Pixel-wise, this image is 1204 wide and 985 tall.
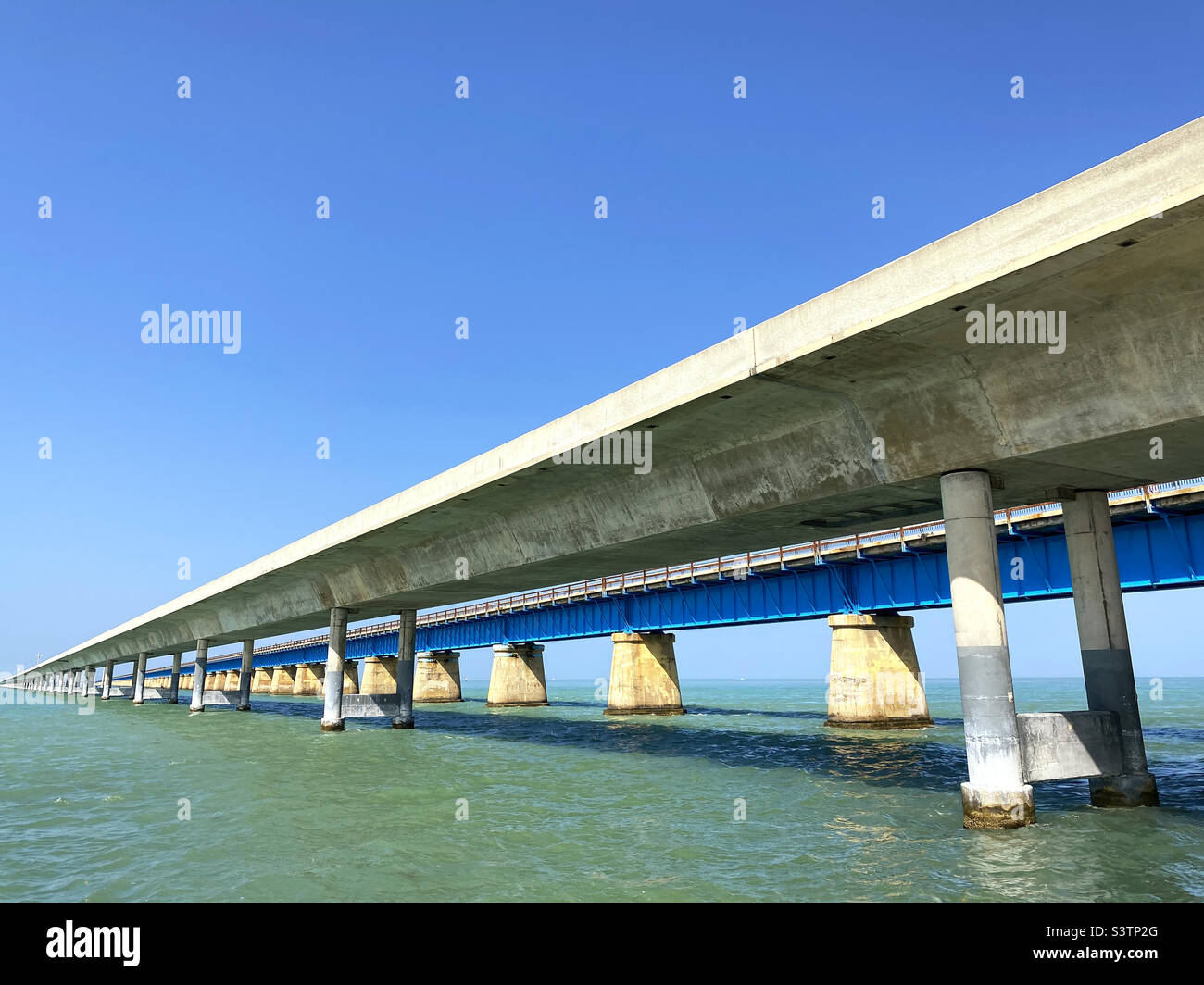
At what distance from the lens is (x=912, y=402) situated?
14.0 m

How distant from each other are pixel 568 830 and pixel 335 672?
93.2 feet

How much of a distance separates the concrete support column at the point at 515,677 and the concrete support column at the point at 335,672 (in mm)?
28855

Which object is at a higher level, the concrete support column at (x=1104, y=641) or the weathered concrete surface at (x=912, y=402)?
the weathered concrete surface at (x=912, y=402)

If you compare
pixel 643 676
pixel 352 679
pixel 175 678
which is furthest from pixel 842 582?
pixel 352 679

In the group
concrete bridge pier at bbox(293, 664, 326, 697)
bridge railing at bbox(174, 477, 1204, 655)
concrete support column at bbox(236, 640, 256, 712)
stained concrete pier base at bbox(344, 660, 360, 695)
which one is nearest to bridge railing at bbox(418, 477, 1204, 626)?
bridge railing at bbox(174, 477, 1204, 655)

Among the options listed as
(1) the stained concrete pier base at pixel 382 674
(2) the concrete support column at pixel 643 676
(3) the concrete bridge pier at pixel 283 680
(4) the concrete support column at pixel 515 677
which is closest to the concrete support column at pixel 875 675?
(2) the concrete support column at pixel 643 676

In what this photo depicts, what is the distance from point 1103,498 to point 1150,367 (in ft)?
18.8

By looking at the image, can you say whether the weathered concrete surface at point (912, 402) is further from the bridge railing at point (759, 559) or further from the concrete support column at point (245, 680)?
the concrete support column at point (245, 680)

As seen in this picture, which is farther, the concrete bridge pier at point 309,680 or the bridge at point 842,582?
the concrete bridge pier at point 309,680

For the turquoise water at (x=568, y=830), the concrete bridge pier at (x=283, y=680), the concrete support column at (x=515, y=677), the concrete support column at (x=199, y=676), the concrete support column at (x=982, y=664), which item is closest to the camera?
the turquoise water at (x=568, y=830)

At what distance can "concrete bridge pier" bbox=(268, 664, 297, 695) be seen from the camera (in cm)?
12525

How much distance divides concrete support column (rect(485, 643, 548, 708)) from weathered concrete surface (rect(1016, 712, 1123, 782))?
55381mm

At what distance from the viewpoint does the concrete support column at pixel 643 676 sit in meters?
54.2
